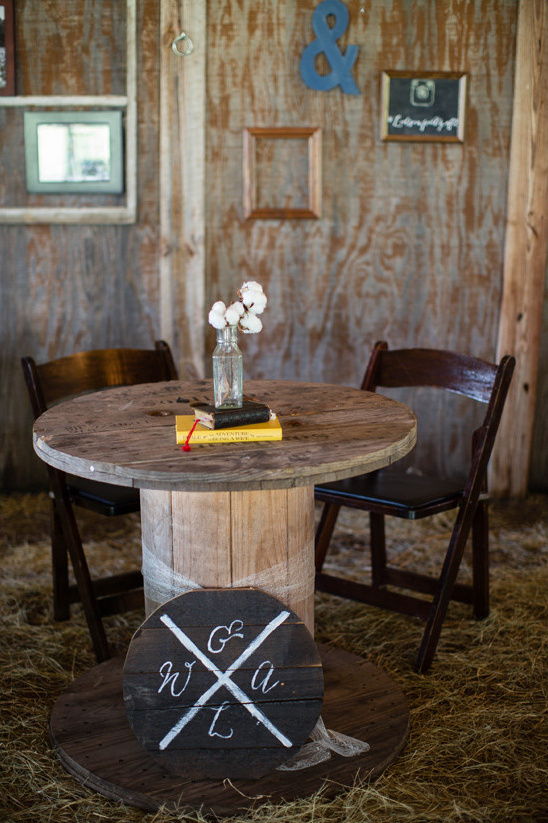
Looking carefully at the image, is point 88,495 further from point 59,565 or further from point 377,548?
point 377,548

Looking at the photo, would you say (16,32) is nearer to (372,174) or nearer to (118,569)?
(372,174)

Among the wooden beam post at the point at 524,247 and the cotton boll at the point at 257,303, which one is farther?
the wooden beam post at the point at 524,247

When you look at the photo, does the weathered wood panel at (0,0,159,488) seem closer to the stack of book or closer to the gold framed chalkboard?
the gold framed chalkboard

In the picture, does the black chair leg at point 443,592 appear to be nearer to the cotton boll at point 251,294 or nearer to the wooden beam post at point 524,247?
the cotton boll at point 251,294

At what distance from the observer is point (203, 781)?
1.95 metres

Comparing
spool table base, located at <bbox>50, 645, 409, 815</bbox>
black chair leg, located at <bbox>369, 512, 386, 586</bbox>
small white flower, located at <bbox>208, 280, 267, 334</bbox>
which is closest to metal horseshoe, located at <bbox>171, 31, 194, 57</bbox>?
small white flower, located at <bbox>208, 280, 267, 334</bbox>

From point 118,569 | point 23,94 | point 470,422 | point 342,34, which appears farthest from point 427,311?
point 23,94

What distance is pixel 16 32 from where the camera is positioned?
385 centimetres

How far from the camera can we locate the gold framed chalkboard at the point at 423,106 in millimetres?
3846

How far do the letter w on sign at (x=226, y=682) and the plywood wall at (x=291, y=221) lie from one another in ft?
7.46

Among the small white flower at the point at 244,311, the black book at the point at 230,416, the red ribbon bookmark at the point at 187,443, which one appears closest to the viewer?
the red ribbon bookmark at the point at 187,443

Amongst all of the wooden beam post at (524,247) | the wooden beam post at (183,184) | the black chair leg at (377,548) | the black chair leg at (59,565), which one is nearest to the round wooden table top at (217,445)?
the black chair leg at (59,565)

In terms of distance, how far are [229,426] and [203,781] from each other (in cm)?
83

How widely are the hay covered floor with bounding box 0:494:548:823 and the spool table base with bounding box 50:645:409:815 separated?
0.11 ft
